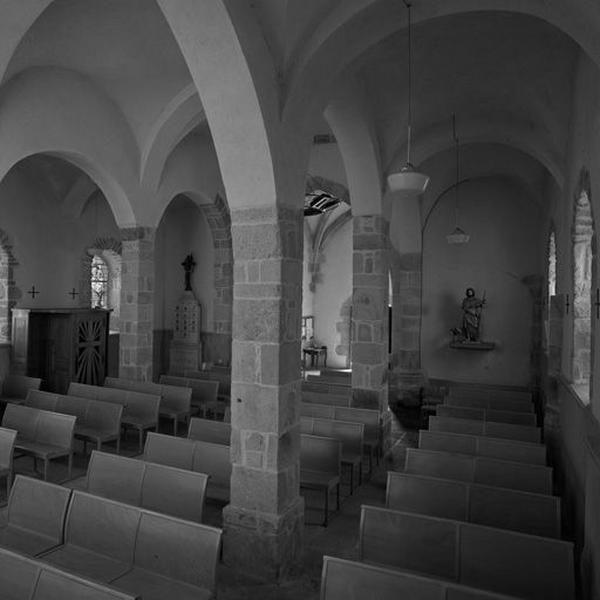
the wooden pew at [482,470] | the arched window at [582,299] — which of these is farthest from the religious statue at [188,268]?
the wooden pew at [482,470]

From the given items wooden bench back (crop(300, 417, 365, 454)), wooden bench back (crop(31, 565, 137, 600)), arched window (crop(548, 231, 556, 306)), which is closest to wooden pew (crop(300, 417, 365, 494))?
wooden bench back (crop(300, 417, 365, 454))

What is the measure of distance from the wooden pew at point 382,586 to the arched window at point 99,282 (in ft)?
36.3

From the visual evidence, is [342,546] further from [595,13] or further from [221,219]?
[221,219]

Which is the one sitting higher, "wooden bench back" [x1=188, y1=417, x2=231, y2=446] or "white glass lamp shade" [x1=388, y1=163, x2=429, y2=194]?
"white glass lamp shade" [x1=388, y1=163, x2=429, y2=194]

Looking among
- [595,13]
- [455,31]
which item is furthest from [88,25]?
[595,13]

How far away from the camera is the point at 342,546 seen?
461cm

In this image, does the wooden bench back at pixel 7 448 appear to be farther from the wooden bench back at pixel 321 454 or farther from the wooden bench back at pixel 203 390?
the wooden bench back at pixel 203 390

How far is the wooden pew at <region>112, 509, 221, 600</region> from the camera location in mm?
2994

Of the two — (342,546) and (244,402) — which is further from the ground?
(244,402)

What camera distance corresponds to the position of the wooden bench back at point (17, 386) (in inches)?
317

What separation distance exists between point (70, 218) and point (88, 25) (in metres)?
5.67

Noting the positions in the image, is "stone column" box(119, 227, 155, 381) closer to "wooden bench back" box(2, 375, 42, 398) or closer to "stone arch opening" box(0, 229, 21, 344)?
"wooden bench back" box(2, 375, 42, 398)

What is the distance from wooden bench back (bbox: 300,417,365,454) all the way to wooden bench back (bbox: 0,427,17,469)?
3.03 meters

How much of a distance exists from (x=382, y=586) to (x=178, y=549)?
1.23 metres
